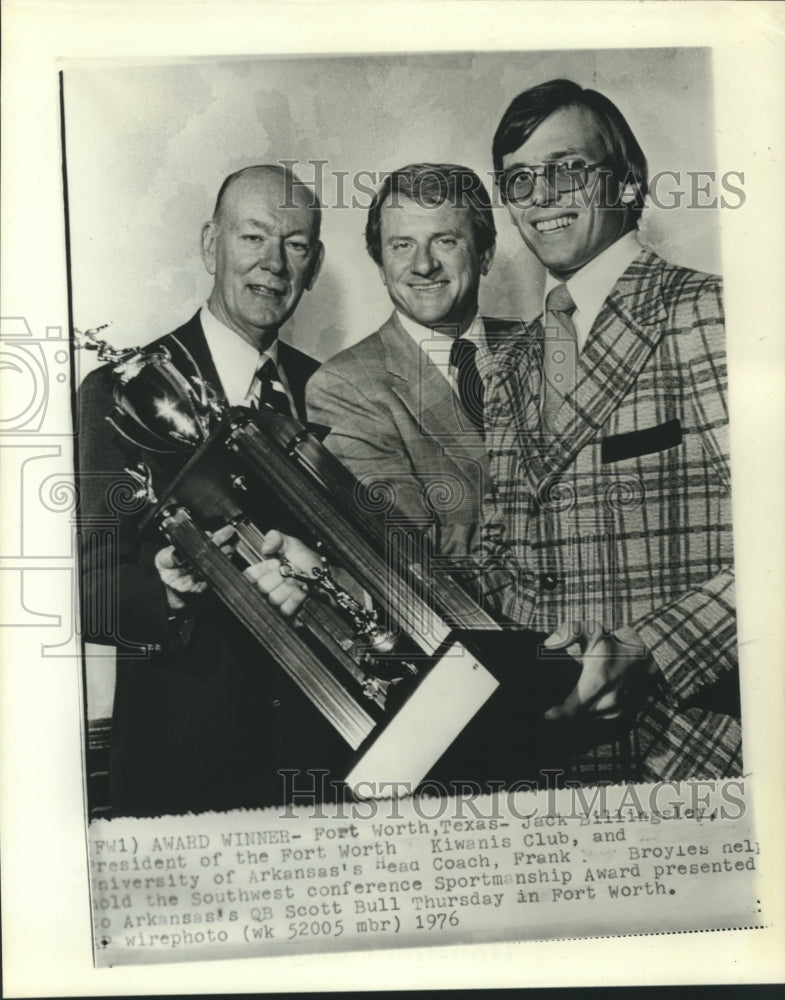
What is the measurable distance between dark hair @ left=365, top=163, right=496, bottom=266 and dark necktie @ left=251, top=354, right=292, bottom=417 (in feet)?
0.90

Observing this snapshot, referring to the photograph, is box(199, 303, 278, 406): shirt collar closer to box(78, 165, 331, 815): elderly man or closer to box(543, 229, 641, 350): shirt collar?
box(78, 165, 331, 815): elderly man

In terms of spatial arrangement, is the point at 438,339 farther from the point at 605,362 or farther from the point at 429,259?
the point at 605,362

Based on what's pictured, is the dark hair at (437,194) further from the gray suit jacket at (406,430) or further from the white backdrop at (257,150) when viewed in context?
the gray suit jacket at (406,430)

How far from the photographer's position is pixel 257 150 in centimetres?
154

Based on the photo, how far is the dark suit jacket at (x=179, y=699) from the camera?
58.5 inches

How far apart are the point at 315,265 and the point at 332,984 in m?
1.24

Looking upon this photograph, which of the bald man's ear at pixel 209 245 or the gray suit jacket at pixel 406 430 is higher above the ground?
the bald man's ear at pixel 209 245

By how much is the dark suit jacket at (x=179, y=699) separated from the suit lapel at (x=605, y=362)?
589 millimetres

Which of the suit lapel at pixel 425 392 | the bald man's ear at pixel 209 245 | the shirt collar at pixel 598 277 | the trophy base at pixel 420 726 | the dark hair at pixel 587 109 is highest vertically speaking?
the dark hair at pixel 587 109

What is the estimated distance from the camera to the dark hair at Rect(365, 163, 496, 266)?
1.54 m

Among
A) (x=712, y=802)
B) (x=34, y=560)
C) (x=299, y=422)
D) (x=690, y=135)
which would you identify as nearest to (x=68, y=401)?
(x=34, y=560)

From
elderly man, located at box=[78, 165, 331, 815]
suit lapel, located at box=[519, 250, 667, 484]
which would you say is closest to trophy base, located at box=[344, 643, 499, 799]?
elderly man, located at box=[78, 165, 331, 815]

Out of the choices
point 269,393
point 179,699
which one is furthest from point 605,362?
point 179,699

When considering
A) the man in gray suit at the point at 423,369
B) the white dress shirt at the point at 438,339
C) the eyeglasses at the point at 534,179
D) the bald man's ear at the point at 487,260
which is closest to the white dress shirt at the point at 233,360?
the man in gray suit at the point at 423,369
